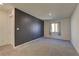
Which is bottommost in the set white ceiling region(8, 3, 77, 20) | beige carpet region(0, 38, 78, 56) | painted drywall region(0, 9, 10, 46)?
beige carpet region(0, 38, 78, 56)

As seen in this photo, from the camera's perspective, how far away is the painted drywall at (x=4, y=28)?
539 cm

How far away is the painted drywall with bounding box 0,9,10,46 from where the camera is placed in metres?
5.39

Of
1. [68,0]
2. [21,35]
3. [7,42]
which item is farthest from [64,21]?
[68,0]

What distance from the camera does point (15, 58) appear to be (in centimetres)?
98

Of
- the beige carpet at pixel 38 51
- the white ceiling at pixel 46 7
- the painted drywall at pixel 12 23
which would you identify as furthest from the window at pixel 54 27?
the painted drywall at pixel 12 23

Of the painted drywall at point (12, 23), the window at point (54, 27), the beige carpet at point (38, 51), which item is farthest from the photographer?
the window at point (54, 27)

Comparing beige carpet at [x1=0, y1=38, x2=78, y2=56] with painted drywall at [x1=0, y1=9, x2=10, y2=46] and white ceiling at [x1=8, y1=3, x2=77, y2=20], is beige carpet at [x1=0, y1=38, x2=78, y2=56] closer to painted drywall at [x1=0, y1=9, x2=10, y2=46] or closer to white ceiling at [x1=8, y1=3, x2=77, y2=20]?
painted drywall at [x1=0, y1=9, x2=10, y2=46]

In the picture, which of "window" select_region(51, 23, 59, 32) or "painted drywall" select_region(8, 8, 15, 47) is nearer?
"painted drywall" select_region(8, 8, 15, 47)

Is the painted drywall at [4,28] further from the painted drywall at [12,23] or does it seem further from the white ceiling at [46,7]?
the white ceiling at [46,7]

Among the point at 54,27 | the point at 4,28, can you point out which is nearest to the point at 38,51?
the point at 4,28

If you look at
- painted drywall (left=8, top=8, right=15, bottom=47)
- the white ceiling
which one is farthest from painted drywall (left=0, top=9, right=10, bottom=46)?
the white ceiling

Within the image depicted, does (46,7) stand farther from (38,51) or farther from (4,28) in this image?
(4,28)

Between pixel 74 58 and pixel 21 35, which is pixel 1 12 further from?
pixel 74 58

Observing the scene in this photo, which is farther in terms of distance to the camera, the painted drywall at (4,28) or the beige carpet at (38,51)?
the painted drywall at (4,28)
